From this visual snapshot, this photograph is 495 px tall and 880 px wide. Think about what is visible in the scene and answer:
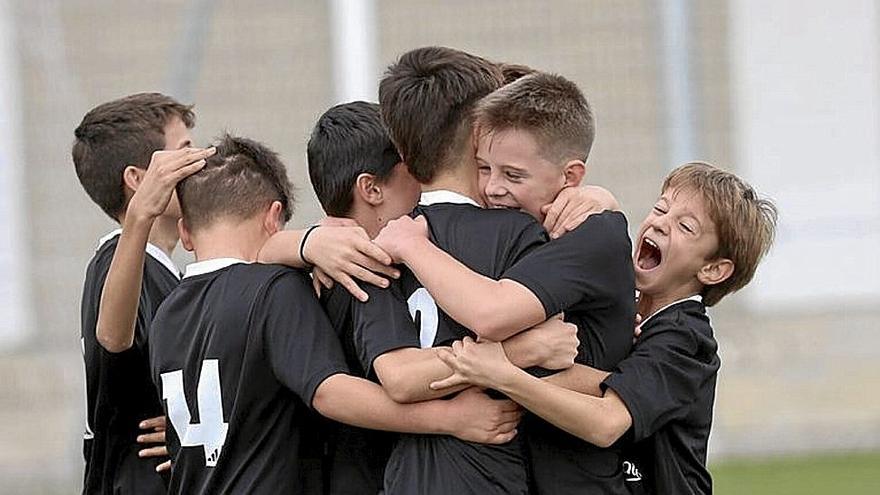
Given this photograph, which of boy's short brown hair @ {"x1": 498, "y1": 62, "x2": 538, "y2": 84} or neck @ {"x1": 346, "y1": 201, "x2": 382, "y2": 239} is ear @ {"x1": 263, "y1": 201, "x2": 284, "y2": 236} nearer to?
neck @ {"x1": 346, "y1": 201, "x2": 382, "y2": 239}

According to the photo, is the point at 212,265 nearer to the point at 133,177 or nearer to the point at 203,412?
the point at 203,412

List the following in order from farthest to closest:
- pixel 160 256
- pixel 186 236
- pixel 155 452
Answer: pixel 160 256 < pixel 155 452 < pixel 186 236

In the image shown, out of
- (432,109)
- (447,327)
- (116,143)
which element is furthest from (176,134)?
(447,327)

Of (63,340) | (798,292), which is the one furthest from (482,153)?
(798,292)

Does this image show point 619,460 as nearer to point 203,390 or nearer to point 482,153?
point 482,153

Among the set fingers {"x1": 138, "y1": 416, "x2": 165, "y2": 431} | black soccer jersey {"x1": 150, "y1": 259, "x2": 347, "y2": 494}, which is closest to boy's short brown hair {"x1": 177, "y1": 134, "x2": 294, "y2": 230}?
black soccer jersey {"x1": 150, "y1": 259, "x2": 347, "y2": 494}

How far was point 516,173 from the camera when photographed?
270 centimetres

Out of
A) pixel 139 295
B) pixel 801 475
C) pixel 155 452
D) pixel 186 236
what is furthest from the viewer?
pixel 801 475

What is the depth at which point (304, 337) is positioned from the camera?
112 inches

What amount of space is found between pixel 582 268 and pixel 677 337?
309 mm

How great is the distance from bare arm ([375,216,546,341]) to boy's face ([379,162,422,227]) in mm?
354

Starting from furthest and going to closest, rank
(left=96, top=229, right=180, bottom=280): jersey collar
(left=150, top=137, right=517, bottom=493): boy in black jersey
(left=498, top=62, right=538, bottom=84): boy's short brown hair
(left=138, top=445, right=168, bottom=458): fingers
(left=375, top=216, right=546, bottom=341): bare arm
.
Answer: (left=96, top=229, right=180, bottom=280): jersey collar
(left=138, top=445, right=168, bottom=458): fingers
(left=498, top=62, right=538, bottom=84): boy's short brown hair
(left=150, top=137, right=517, bottom=493): boy in black jersey
(left=375, top=216, right=546, bottom=341): bare arm

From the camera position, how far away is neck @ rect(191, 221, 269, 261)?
307 centimetres

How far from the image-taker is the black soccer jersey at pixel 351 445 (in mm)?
2910
